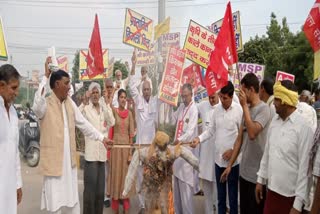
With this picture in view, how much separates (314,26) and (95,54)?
3.17 metres

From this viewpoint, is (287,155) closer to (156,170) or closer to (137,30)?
(156,170)

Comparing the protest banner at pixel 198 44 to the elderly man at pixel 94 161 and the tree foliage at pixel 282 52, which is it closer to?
the elderly man at pixel 94 161

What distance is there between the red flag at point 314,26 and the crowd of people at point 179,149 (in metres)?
0.53

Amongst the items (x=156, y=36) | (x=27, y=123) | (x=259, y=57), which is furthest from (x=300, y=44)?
(x=156, y=36)

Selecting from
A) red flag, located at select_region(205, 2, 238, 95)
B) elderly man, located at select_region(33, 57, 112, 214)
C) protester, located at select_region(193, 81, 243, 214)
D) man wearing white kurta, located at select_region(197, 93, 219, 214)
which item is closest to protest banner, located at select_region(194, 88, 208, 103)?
man wearing white kurta, located at select_region(197, 93, 219, 214)

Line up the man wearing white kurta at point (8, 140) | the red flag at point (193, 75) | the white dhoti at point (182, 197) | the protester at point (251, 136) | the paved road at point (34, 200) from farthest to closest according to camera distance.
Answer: the red flag at point (193, 75)
the paved road at point (34, 200)
the white dhoti at point (182, 197)
the protester at point (251, 136)
the man wearing white kurta at point (8, 140)

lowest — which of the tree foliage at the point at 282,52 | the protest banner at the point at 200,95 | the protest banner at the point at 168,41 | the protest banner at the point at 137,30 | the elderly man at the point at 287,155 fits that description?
the elderly man at the point at 287,155

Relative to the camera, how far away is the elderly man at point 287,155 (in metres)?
3.08

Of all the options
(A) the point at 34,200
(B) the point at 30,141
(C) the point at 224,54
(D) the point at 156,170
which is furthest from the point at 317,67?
(B) the point at 30,141

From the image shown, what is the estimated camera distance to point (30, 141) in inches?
431

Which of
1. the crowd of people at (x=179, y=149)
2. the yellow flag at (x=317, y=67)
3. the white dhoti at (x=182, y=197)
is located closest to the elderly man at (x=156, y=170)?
the crowd of people at (x=179, y=149)

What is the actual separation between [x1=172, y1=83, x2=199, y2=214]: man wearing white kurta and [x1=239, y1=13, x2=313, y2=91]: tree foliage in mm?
17293

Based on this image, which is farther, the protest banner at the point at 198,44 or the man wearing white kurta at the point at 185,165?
the protest banner at the point at 198,44

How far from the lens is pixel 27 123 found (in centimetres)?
1148
